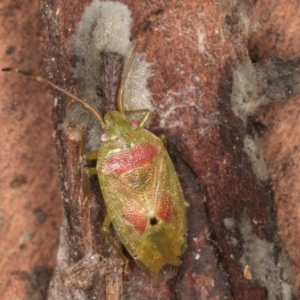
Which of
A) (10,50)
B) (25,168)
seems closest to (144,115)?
(25,168)

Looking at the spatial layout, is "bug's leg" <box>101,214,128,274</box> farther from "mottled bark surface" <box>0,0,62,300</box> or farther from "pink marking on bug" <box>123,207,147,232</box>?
"mottled bark surface" <box>0,0,62,300</box>

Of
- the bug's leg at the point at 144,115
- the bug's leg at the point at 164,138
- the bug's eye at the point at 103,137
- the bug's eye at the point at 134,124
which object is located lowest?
the bug's eye at the point at 103,137

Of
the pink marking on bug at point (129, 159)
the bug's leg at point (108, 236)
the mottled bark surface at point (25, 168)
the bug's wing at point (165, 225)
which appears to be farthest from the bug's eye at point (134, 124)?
the mottled bark surface at point (25, 168)

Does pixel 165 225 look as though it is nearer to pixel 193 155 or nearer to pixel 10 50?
pixel 193 155

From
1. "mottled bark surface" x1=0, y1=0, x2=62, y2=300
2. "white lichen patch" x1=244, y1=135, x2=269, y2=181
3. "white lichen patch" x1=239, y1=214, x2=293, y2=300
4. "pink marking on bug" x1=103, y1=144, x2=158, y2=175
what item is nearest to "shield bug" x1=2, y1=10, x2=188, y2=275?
"pink marking on bug" x1=103, y1=144, x2=158, y2=175

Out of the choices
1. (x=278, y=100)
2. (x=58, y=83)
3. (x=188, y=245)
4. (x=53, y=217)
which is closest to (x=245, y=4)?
(x=278, y=100)

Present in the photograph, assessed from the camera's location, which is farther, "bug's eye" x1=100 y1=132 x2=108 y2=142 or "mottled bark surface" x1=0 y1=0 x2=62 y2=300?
"mottled bark surface" x1=0 y1=0 x2=62 y2=300

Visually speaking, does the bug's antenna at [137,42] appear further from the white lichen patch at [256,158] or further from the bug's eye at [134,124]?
the white lichen patch at [256,158]
